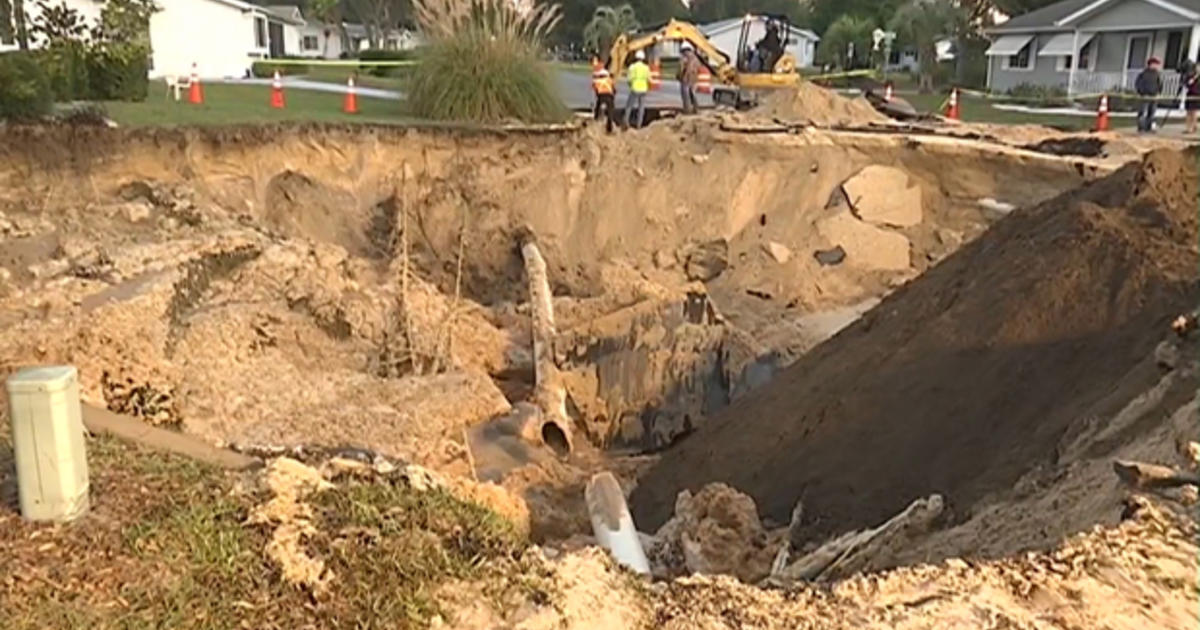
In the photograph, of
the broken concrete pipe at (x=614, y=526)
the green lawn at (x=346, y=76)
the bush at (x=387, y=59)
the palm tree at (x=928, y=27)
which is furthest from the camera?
the palm tree at (x=928, y=27)

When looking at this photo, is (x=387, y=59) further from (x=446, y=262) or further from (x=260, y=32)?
(x=446, y=262)

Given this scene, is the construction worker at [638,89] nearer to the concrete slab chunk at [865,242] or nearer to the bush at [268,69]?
the concrete slab chunk at [865,242]

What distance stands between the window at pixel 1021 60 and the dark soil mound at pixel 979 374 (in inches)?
1065

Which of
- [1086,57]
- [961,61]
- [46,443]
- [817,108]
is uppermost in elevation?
[1086,57]

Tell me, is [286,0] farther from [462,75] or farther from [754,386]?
[754,386]

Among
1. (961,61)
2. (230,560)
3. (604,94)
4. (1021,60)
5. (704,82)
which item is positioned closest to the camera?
(230,560)

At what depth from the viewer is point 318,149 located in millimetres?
12727

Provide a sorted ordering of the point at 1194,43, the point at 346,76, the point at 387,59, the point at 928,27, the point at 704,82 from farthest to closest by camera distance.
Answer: the point at 928,27
the point at 387,59
the point at 346,76
the point at 1194,43
the point at 704,82

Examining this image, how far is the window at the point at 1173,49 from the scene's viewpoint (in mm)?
28078

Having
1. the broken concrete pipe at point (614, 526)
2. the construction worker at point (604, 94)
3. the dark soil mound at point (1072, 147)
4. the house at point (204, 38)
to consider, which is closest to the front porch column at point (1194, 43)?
the dark soil mound at point (1072, 147)

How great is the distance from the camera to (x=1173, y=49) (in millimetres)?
28438

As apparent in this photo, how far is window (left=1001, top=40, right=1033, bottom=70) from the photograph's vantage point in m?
32.5

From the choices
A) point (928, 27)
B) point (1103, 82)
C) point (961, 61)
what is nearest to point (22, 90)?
point (1103, 82)

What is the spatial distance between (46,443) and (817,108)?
14.0 meters
